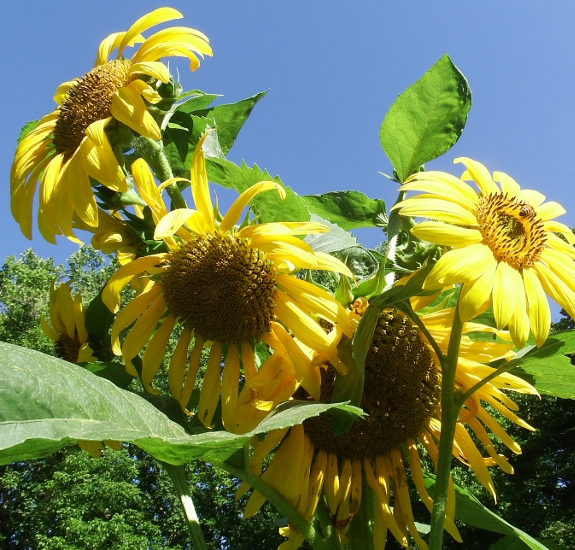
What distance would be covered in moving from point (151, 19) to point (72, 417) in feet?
2.81

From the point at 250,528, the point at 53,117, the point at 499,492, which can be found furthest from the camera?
the point at 250,528

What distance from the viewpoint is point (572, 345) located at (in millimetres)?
825

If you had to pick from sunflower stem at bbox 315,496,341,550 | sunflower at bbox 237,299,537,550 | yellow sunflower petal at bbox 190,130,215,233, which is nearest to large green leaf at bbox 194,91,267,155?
yellow sunflower petal at bbox 190,130,215,233

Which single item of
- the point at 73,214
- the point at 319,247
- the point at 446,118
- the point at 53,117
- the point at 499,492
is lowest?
the point at 499,492

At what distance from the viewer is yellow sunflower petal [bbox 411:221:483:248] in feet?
2.51

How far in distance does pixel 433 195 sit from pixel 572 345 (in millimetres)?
291

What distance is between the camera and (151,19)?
3.74 feet

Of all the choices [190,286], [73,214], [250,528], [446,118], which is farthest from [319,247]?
[250,528]

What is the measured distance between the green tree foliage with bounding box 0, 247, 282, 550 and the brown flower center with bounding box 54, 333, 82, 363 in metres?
10.4

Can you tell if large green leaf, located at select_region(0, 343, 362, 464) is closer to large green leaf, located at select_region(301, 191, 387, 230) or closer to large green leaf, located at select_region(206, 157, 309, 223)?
large green leaf, located at select_region(206, 157, 309, 223)

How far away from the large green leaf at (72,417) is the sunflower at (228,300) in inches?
8.8

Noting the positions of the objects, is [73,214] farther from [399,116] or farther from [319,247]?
[399,116]

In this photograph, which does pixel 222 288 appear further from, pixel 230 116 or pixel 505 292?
pixel 505 292

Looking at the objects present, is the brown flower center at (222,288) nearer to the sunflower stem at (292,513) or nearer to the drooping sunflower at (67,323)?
the sunflower stem at (292,513)
